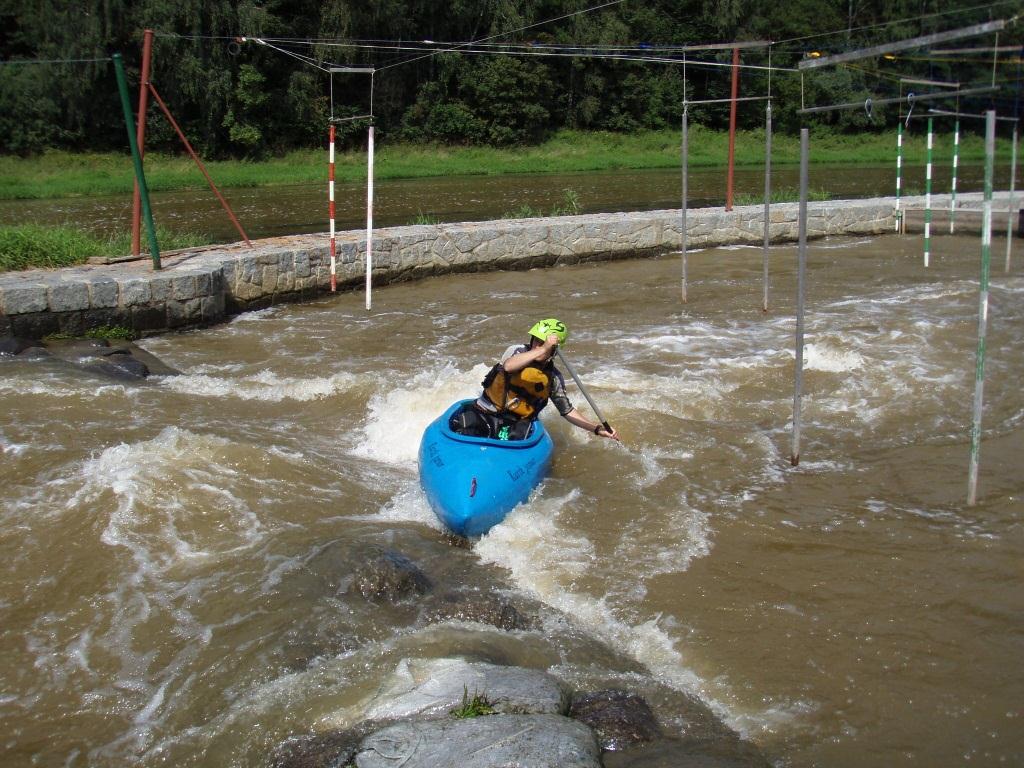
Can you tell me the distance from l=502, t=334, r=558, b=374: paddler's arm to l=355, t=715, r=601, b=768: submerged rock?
9.98 feet

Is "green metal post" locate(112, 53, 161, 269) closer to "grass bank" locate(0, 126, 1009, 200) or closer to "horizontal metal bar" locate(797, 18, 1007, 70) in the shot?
"horizontal metal bar" locate(797, 18, 1007, 70)

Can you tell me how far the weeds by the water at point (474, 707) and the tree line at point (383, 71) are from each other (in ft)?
72.2

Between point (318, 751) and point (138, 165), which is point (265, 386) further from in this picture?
point (318, 751)

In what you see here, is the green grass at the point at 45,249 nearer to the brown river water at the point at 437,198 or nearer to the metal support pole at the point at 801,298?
the brown river water at the point at 437,198

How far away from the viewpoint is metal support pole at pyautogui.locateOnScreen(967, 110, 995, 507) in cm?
516

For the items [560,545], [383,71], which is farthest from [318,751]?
[383,71]

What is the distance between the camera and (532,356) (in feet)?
20.6

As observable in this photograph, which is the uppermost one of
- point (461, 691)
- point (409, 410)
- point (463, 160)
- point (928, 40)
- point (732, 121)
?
point (463, 160)

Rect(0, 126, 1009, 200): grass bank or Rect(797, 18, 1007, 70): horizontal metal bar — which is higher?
Rect(0, 126, 1009, 200): grass bank

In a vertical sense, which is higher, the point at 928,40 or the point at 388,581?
the point at 928,40

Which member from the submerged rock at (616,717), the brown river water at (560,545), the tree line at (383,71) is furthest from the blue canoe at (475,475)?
the tree line at (383,71)

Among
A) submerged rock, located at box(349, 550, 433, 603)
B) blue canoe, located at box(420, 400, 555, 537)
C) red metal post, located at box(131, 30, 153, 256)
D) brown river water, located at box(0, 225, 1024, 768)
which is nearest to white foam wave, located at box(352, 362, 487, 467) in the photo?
brown river water, located at box(0, 225, 1024, 768)

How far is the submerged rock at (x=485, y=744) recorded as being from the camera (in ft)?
10.7

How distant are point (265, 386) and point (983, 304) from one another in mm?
5691
